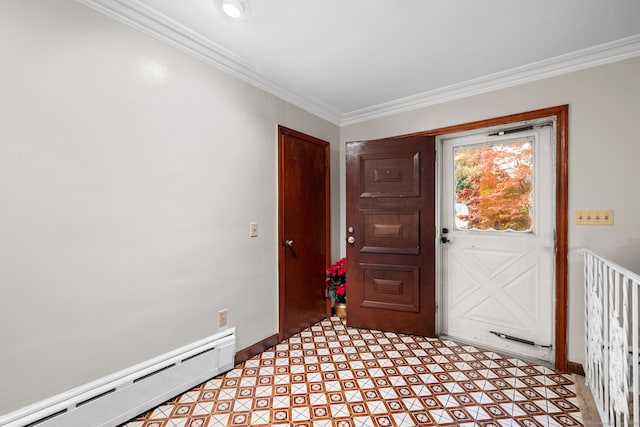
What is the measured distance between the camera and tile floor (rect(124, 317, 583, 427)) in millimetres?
1641

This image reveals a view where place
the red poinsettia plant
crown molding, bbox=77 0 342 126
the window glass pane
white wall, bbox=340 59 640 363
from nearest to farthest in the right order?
crown molding, bbox=77 0 342 126 < white wall, bbox=340 59 640 363 < the window glass pane < the red poinsettia plant

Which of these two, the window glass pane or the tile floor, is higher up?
the window glass pane

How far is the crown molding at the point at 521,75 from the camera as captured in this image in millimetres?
1985

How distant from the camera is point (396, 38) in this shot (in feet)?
6.38

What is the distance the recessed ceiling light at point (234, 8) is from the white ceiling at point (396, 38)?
42 mm

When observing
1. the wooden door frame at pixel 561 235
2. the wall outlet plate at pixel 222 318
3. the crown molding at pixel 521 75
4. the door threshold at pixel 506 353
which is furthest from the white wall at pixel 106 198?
the wooden door frame at pixel 561 235

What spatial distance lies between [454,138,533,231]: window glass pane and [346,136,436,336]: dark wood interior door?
32cm

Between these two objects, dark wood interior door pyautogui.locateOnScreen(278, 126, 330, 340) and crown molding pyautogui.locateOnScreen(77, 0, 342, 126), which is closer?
crown molding pyautogui.locateOnScreen(77, 0, 342, 126)

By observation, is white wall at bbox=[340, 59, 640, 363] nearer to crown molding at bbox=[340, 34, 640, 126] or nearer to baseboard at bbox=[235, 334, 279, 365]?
crown molding at bbox=[340, 34, 640, 126]

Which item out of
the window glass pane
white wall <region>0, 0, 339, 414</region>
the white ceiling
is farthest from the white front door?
white wall <region>0, 0, 339, 414</region>

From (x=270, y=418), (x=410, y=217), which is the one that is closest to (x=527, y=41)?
(x=410, y=217)

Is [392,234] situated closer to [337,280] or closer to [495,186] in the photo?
[337,280]

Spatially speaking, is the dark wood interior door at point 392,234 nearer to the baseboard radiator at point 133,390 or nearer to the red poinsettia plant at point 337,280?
the red poinsettia plant at point 337,280

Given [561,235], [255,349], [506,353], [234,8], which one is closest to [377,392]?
[255,349]
